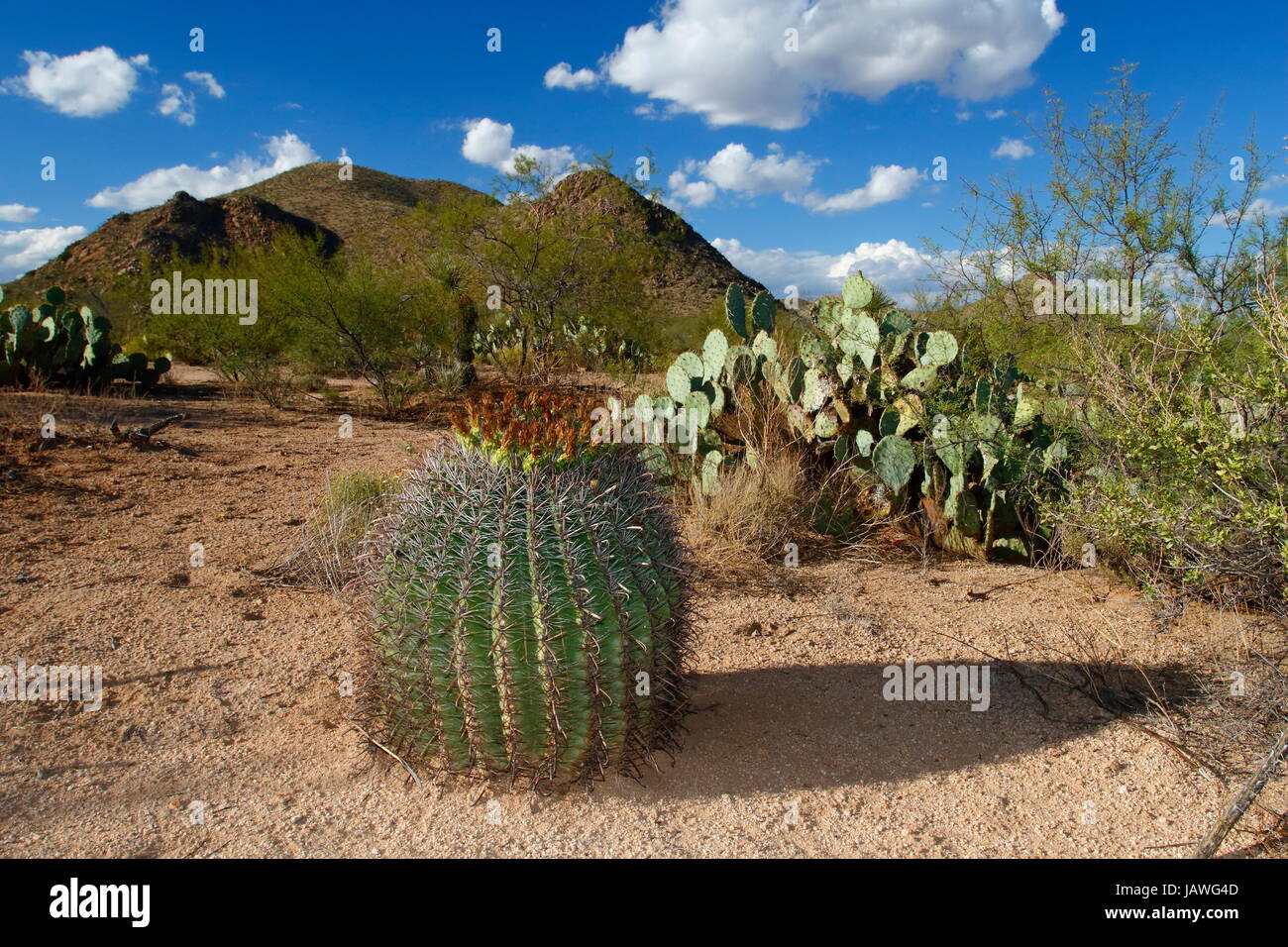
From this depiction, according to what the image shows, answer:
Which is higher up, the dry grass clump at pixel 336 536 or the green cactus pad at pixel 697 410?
the green cactus pad at pixel 697 410

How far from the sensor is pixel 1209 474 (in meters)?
3.92

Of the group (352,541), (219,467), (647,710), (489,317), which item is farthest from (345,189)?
(647,710)

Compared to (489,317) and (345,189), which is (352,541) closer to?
(489,317)

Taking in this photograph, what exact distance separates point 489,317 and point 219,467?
11.6 meters

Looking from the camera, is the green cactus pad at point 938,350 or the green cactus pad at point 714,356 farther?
the green cactus pad at point 714,356

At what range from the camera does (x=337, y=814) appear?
3004 mm

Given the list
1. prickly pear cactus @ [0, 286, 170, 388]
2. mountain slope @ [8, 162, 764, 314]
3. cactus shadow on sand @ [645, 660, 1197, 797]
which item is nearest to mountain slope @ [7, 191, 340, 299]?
mountain slope @ [8, 162, 764, 314]

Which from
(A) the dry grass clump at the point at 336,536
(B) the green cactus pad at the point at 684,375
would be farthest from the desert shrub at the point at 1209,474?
(A) the dry grass clump at the point at 336,536

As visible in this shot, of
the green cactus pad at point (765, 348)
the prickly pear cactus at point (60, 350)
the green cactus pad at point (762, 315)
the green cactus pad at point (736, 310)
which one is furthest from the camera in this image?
the prickly pear cactus at point (60, 350)

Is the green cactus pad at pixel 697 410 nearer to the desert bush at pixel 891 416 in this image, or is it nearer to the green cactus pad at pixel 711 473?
the desert bush at pixel 891 416

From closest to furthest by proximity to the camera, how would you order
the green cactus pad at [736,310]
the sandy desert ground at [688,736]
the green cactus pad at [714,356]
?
1. the sandy desert ground at [688,736]
2. the green cactus pad at [714,356]
3. the green cactus pad at [736,310]

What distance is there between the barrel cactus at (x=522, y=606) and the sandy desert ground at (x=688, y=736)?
A: 0.91ft

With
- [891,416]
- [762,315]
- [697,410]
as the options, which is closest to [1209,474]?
[891,416]

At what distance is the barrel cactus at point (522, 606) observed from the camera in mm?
2797
